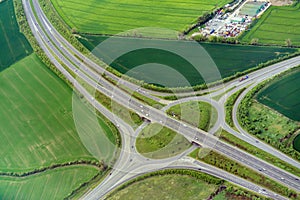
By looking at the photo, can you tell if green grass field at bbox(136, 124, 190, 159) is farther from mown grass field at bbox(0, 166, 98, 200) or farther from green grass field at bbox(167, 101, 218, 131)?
mown grass field at bbox(0, 166, 98, 200)

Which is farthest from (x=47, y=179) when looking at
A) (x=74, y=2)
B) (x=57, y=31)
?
(x=74, y=2)

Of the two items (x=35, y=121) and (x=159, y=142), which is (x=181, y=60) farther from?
(x=35, y=121)

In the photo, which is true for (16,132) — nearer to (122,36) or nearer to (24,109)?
(24,109)

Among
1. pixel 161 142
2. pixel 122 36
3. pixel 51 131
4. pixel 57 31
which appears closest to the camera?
pixel 161 142

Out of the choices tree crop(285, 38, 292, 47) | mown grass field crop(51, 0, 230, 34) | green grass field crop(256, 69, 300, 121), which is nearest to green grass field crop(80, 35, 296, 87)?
tree crop(285, 38, 292, 47)

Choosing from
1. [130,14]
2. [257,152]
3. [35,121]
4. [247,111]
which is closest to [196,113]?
[247,111]

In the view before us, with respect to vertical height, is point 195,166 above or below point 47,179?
above
